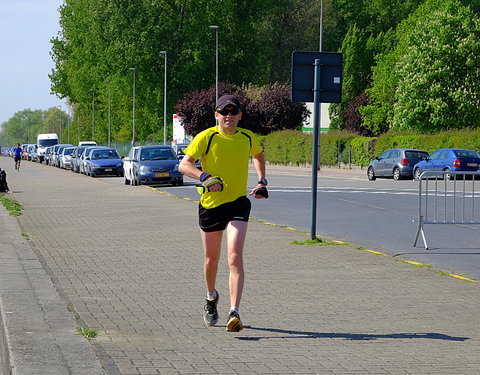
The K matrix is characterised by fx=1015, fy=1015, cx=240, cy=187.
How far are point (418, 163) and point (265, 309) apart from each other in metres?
34.9

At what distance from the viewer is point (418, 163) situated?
4312 cm

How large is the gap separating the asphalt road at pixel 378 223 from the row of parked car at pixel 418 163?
427 inches

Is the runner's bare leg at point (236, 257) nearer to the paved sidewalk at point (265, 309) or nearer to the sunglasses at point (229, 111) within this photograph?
the paved sidewalk at point (265, 309)

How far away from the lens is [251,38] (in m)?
84.6

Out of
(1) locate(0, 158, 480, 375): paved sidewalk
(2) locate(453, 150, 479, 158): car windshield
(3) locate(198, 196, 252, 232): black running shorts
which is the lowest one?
(1) locate(0, 158, 480, 375): paved sidewalk

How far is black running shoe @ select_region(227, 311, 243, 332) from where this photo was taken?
7.75 meters

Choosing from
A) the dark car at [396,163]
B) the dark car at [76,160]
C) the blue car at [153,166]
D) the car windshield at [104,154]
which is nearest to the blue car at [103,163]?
the car windshield at [104,154]

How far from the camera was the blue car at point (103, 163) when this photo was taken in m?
50.4

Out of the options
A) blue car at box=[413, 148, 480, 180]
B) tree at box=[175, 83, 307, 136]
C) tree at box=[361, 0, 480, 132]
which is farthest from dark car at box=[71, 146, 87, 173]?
blue car at box=[413, 148, 480, 180]

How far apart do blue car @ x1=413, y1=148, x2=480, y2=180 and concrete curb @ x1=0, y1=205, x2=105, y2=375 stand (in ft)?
108

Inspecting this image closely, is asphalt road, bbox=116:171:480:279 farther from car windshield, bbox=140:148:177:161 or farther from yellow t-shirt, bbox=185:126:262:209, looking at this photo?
car windshield, bbox=140:148:177:161

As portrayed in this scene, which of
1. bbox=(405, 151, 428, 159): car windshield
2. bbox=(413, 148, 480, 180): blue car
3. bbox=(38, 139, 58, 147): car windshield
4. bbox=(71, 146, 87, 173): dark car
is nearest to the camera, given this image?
bbox=(413, 148, 480, 180): blue car

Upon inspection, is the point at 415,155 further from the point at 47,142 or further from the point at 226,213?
the point at 47,142

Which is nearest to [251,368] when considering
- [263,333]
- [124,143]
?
[263,333]
